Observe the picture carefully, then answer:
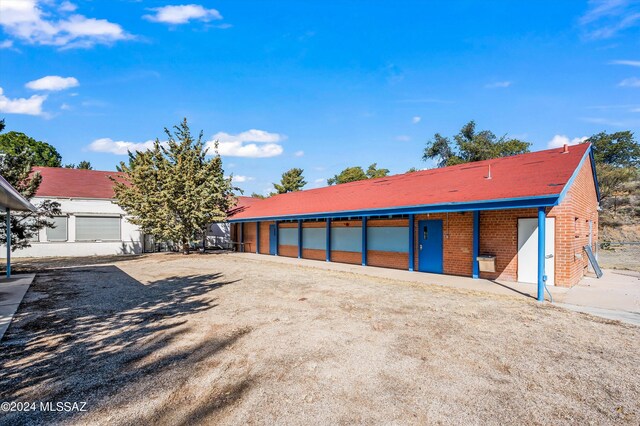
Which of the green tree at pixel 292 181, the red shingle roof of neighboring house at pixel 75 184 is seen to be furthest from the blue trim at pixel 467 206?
the green tree at pixel 292 181

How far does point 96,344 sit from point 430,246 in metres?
10.4

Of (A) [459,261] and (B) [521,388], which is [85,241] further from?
(B) [521,388]

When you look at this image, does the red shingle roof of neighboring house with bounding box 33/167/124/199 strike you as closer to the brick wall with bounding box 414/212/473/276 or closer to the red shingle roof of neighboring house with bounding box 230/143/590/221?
the red shingle roof of neighboring house with bounding box 230/143/590/221

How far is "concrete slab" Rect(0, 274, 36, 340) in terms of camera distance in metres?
6.55

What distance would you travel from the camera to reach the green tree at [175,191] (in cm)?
1938

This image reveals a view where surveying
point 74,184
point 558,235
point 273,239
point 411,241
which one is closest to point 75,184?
point 74,184

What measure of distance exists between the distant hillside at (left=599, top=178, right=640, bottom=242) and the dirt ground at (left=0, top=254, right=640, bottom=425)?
25.4 m

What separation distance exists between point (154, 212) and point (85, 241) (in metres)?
6.05

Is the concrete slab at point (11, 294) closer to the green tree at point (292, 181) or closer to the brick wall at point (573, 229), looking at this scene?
the brick wall at point (573, 229)

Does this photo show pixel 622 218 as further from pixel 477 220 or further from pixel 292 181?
pixel 292 181

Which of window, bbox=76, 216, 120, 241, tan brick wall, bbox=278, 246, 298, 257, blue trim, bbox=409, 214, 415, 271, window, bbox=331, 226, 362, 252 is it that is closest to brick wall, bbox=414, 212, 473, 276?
blue trim, bbox=409, 214, 415, 271

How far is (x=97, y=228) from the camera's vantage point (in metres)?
22.0

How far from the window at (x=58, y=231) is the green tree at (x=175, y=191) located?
356 centimetres

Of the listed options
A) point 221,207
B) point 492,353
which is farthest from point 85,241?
point 492,353
